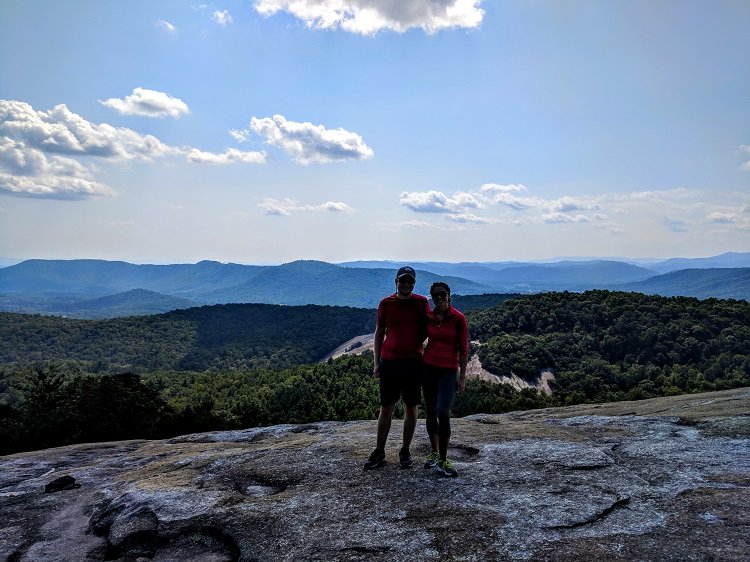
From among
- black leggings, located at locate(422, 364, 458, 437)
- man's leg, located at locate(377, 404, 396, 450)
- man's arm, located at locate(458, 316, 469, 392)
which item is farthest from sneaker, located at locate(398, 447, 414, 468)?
man's arm, located at locate(458, 316, 469, 392)

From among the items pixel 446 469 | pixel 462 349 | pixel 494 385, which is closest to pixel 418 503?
pixel 446 469

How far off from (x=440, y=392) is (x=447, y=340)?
1028mm

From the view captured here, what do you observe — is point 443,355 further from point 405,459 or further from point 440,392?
point 405,459

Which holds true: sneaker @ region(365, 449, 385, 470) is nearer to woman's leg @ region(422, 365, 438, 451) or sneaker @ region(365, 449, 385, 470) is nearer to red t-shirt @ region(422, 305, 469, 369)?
woman's leg @ region(422, 365, 438, 451)

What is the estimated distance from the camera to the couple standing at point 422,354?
892 centimetres

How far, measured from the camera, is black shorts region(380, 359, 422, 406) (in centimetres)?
917

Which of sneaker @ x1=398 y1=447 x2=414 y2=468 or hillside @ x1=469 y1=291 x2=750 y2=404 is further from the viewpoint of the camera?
hillside @ x1=469 y1=291 x2=750 y2=404

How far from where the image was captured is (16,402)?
10594 cm

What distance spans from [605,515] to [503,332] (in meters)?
111

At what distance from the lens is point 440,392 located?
900cm

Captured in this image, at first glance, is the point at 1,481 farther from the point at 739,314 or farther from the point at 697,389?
the point at 739,314

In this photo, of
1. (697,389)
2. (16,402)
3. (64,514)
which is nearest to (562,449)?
(64,514)

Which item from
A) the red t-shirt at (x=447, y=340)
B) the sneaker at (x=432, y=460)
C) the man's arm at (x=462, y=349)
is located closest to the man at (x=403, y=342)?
the red t-shirt at (x=447, y=340)

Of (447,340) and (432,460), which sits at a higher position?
(447,340)
